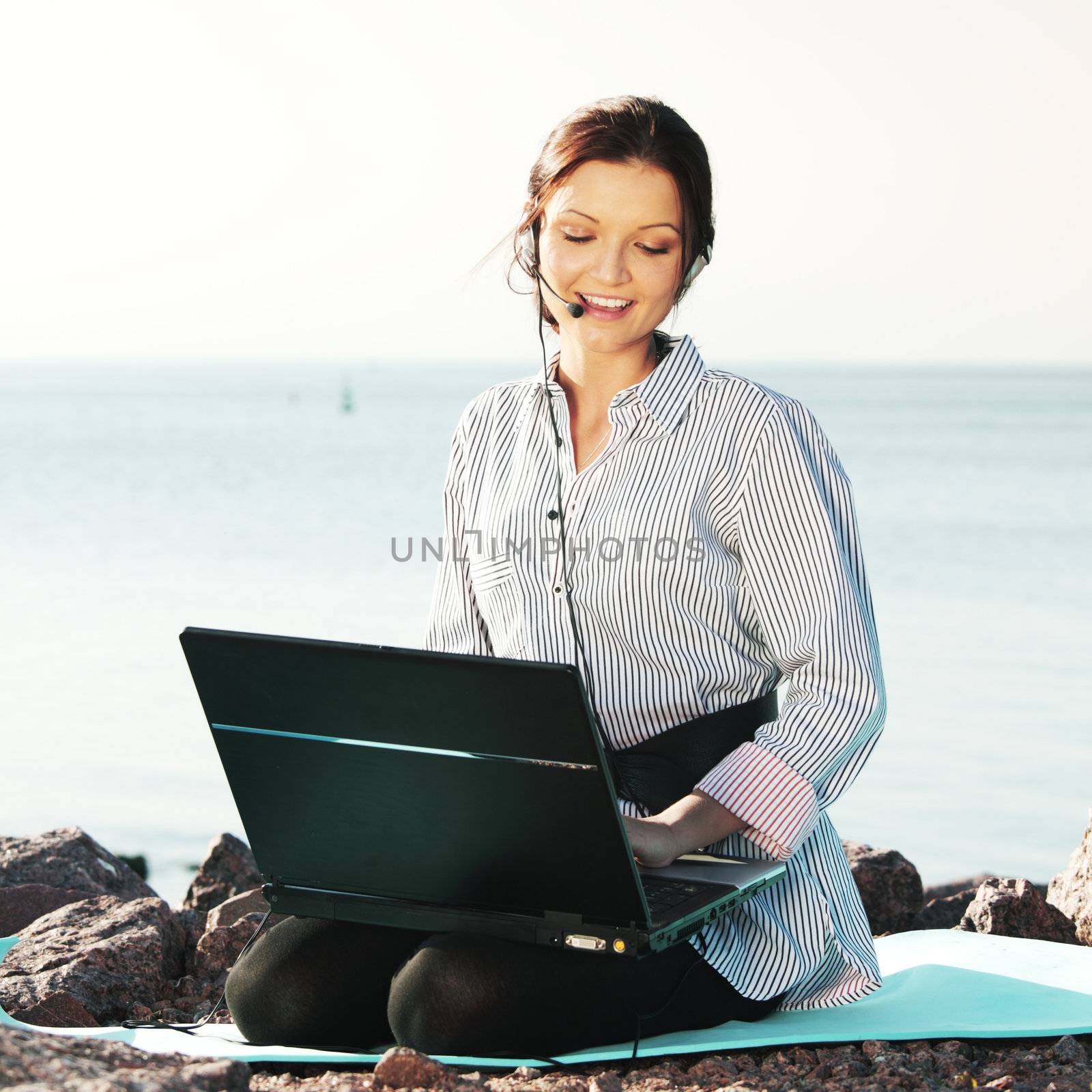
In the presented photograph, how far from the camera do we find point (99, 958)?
3225 millimetres

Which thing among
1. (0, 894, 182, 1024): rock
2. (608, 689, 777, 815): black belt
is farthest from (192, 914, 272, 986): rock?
(608, 689, 777, 815): black belt

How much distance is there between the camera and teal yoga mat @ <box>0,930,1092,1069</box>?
2512mm

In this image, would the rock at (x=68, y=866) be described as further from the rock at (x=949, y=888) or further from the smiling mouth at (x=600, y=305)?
the rock at (x=949, y=888)

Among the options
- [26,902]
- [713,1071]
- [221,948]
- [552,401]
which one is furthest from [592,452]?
[26,902]

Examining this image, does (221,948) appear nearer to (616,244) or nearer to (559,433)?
(559,433)

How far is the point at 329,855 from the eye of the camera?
7.97ft

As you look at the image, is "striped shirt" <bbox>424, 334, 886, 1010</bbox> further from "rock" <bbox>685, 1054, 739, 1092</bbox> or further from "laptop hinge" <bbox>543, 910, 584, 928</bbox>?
"laptop hinge" <bbox>543, 910, 584, 928</bbox>

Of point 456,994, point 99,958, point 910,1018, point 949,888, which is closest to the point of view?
point 456,994

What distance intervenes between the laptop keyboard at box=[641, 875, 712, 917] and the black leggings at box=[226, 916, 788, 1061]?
11cm

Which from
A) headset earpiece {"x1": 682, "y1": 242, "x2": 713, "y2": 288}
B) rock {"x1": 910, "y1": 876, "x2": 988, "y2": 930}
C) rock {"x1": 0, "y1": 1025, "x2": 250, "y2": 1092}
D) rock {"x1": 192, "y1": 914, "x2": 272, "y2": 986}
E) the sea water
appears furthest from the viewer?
the sea water

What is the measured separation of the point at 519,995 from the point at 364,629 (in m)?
9.05

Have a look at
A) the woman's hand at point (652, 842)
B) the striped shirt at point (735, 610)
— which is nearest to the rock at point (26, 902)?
the striped shirt at point (735, 610)

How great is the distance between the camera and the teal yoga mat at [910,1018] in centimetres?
251

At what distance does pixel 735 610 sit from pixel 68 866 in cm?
213
